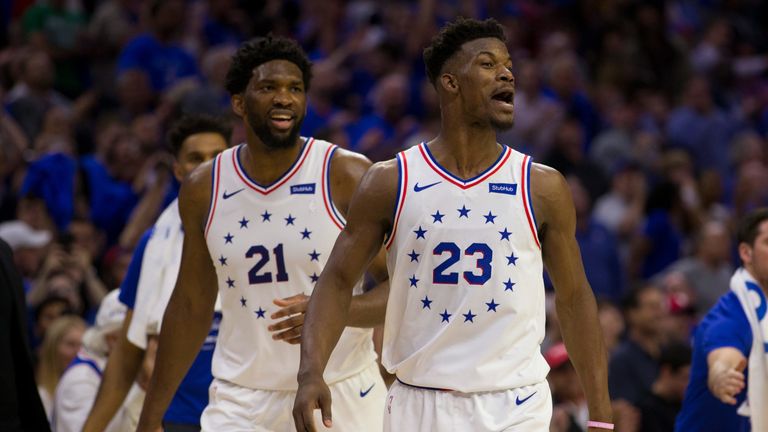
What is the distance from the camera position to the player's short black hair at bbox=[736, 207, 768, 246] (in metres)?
7.16

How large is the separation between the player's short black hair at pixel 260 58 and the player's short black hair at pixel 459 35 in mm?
1037

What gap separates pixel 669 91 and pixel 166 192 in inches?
272

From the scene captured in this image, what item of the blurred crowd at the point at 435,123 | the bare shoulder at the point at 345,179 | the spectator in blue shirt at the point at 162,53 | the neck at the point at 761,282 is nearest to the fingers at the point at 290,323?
the bare shoulder at the point at 345,179

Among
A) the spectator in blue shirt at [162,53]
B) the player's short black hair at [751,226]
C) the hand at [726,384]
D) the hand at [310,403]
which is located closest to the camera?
the hand at [310,403]

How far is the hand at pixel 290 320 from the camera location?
17.9ft

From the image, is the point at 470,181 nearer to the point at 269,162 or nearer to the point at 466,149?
the point at 466,149

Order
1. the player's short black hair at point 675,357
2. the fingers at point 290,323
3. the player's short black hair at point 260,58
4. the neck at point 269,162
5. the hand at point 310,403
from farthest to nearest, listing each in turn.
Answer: the player's short black hair at point 675,357
the player's short black hair at point 260,58
the neck at point 269,162
the fingers at point 290,323
the hand at point 310,403

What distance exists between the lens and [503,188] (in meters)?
5.07

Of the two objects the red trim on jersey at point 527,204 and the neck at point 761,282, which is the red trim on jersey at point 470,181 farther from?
the neck at point 761,282

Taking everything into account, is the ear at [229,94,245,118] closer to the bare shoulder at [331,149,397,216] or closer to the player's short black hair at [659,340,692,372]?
the bare shoulder at [331,149,397,216]

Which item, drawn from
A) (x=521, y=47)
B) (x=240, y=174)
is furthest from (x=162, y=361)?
(x=521, y=47)

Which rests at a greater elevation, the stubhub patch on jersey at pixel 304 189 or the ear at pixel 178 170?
the ear at pixel 178 170

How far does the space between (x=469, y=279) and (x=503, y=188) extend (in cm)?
37

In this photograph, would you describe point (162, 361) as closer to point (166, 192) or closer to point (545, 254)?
point (545, 254)
